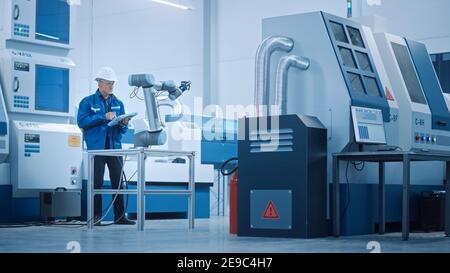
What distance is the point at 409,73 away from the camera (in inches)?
244

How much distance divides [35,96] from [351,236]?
326 centimetres

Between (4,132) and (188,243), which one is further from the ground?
(4,132)

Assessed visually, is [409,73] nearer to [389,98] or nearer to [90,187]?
[389,98]

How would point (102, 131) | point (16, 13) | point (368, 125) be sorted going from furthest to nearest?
point (16, 13) → point (102, 131) → point (368, 125)

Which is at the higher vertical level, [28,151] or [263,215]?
[28,151]

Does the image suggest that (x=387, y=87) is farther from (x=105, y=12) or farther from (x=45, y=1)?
(x=105, y=12)

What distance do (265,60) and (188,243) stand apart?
5.40ft

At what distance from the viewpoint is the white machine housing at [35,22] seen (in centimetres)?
676

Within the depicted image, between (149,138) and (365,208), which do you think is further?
(149,138)

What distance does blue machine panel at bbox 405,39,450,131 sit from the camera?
20.6ft

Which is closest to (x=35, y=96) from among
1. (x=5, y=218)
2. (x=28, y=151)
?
(x=28, y=151)

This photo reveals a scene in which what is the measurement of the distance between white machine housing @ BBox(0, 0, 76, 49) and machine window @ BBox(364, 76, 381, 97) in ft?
10.0

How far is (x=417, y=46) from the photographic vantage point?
6.54m

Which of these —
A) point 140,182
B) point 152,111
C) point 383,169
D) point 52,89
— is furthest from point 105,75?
point 383,169
